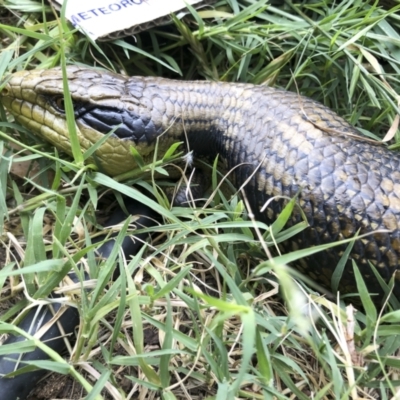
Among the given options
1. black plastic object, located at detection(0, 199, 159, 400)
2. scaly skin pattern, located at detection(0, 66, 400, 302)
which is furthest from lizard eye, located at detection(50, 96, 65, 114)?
black plastic object, located at detection(0, 199, 159, 400)

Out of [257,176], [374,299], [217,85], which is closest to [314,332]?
[374,299]

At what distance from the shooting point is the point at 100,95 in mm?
1659

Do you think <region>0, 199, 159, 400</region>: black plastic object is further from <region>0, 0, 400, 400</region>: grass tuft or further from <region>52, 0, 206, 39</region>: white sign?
<region>52, 0, 206, 39</region>: white sign

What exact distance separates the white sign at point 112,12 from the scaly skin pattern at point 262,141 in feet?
0.72

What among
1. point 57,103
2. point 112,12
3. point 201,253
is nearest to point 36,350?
point 201,253

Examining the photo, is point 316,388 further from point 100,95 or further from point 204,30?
point 204,30

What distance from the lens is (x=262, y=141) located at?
5.22 feet

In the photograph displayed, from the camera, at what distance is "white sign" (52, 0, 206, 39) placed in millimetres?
1858

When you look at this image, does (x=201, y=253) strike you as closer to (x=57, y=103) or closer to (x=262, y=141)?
(x=262, y=141)

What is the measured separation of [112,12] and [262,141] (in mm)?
777

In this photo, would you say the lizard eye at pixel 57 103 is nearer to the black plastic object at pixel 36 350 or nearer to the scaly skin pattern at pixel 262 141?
A: the scaly skin pattern at pixel 262 141

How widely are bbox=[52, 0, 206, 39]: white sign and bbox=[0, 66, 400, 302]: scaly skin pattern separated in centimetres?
22

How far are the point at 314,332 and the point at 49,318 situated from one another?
26.7 inches

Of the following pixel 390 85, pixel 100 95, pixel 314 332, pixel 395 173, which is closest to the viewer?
pixel 314 332
